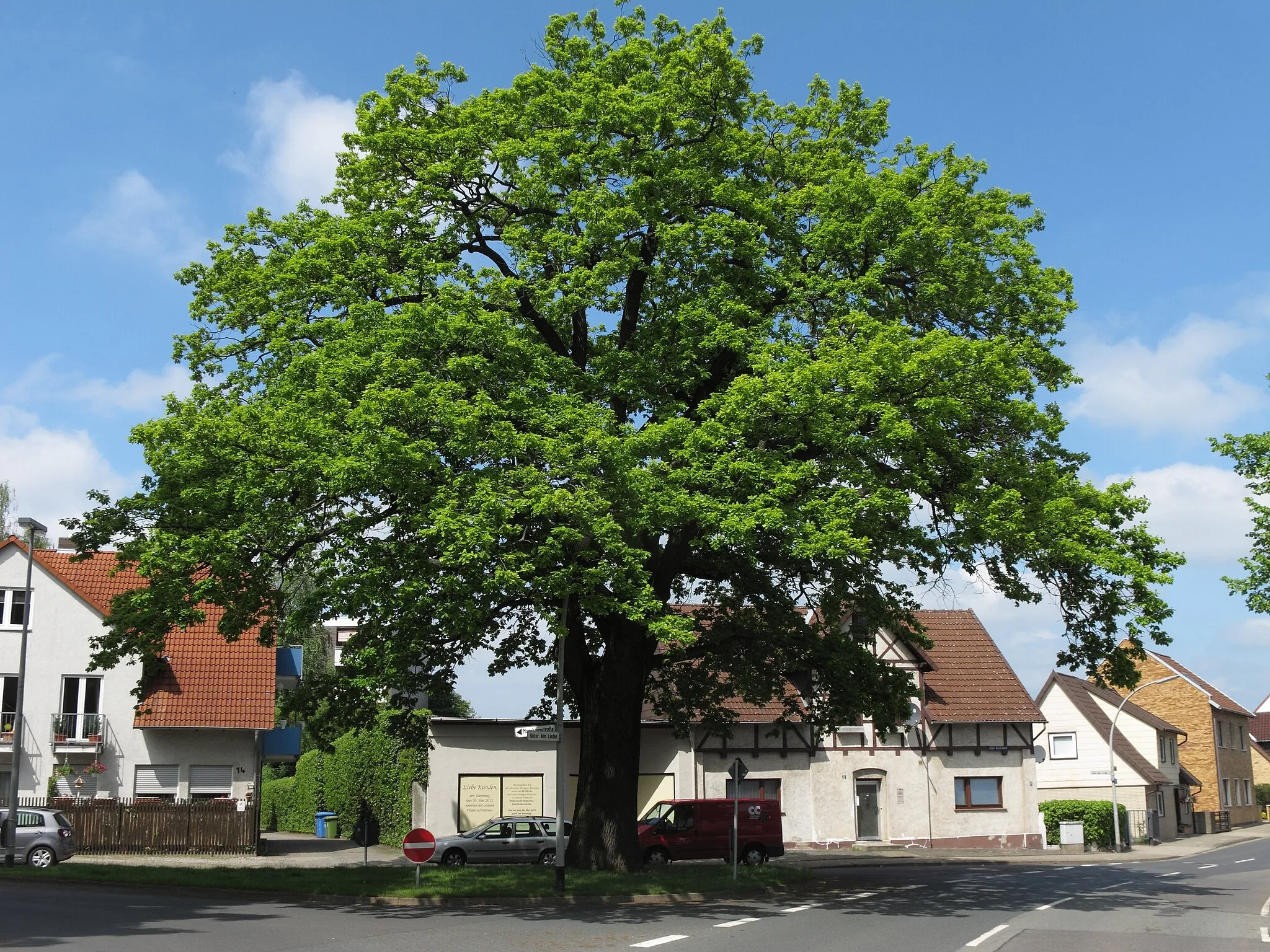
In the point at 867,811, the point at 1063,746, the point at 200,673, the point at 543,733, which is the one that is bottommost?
the point at 867,811

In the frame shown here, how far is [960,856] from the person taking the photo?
36.5 meters

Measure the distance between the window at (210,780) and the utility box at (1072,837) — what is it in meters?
28.8

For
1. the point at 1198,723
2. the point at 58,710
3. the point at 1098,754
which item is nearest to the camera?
the point at 58,710

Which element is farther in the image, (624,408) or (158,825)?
(158,825)

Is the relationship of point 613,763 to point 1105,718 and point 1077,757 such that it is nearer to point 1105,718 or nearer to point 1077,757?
point 1077,757

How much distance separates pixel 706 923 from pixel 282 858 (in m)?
19.9

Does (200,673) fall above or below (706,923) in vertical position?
above

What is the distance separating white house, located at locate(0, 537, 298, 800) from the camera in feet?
116

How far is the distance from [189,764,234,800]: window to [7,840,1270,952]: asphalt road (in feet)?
47.0

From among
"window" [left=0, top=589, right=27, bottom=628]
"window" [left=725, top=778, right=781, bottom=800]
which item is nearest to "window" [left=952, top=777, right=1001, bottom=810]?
"window" [left=725, top=778, right=781, bottom=800]

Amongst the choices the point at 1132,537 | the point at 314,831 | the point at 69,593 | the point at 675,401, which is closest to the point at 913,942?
the point at 1132,537

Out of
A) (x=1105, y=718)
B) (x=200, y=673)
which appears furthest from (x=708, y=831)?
(x=1105, y=718)

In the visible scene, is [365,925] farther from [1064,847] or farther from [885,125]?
[1064,847]

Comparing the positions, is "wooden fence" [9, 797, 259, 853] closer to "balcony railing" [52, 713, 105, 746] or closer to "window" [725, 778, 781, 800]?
"balcony railing" [52, 713, 105, 746]
